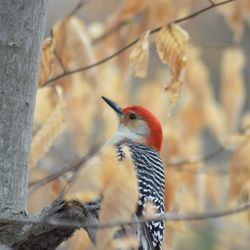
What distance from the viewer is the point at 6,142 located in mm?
3688

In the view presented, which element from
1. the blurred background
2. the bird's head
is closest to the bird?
the bird's head

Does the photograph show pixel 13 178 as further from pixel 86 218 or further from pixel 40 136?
pixel 40 136

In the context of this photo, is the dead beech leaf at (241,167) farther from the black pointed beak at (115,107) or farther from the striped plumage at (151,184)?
the black pointed beak at (115,107)

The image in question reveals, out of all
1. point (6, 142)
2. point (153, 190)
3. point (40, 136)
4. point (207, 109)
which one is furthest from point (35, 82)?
point (207, 109)

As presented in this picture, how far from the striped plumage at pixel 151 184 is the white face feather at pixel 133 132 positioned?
64cm

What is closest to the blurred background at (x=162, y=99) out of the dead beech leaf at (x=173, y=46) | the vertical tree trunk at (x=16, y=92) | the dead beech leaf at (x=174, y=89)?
the dead beech leaf at (x=174, y=89)

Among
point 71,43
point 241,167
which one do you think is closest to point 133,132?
point 241,167

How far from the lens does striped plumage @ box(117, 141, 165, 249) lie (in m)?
4.62

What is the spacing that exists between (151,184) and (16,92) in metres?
1.41

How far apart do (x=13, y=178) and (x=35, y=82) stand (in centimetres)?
45

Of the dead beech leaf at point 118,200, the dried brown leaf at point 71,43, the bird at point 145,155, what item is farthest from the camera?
the dried brown leaf at point 71,43

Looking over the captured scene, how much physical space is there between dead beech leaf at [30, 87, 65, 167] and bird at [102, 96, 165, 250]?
1.76ft

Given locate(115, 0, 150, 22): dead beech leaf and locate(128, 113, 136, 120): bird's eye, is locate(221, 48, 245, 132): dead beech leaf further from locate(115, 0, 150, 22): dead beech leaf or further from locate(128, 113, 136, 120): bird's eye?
locate(115, 0, 150, 22): dead beech leaf

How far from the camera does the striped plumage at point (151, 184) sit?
4625 mm
